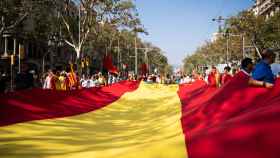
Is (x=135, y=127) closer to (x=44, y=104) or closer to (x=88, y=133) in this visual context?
(x=88, y=133)

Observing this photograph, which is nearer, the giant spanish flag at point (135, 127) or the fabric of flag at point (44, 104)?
the giant spanish flag at point (135, 127)

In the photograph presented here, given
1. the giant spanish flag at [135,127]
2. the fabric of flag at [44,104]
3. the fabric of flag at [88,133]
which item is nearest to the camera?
the giant spanish flag at [135,127]

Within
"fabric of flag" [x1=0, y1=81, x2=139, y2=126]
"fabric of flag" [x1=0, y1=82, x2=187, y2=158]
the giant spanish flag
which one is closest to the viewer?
the giant spanish flag

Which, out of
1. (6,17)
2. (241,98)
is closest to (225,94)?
(241,98)

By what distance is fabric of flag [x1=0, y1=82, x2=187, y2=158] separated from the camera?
446 centimetres

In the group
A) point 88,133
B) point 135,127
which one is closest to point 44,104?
point 135,127

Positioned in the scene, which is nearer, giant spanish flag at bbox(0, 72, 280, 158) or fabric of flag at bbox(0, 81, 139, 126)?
giant spanish flag at bbox(0, 72, 280, 158)

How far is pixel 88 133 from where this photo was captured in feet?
28.2

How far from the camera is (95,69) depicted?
4053 inches

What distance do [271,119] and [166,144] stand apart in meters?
0.95

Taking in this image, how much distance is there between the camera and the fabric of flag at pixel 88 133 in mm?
4457

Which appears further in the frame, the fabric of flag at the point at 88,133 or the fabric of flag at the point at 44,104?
the fabric of flag at the point at 44,104

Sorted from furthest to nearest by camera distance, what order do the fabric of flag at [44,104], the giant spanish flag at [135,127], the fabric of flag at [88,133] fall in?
the fabric of flag at [44,104] < the fabric of flag at [88,133] < the giant spanish flag at [135,127]

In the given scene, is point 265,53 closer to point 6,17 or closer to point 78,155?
point 78,155
